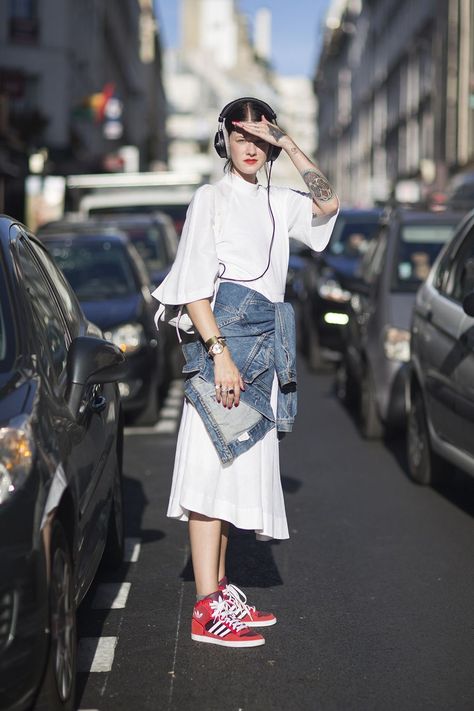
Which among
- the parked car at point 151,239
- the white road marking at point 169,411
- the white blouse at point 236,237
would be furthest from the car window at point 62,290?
the parked car at point 151,239

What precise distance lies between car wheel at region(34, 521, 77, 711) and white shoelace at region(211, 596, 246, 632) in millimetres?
981

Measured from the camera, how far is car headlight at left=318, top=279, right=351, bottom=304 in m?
15.7

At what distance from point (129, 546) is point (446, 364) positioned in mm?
2011

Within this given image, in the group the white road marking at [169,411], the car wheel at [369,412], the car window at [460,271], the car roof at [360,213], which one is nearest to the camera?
the car window at [460,271]

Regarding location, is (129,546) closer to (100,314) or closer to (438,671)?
(438,671)

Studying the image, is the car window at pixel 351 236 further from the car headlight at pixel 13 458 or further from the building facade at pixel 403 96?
the car headlight at pixel 13 458

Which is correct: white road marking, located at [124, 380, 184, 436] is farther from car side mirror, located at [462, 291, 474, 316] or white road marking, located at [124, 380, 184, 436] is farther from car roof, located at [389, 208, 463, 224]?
car side mirror, located at [462, 291, 474, 316]

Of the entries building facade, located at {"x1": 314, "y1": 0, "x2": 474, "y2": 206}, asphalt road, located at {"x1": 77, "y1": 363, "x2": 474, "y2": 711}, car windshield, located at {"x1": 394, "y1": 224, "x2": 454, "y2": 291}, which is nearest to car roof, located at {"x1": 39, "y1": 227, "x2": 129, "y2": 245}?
car windshield, located at {"x1": 394, "y1": 224, "x2": 454, "y2": 291}

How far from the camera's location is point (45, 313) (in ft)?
17.1

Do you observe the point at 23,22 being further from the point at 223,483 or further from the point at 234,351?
the point at 223,483

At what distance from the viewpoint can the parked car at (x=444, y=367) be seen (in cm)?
744

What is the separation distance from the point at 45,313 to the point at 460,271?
12.2 feet

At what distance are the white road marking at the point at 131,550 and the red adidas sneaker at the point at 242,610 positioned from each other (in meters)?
1.37

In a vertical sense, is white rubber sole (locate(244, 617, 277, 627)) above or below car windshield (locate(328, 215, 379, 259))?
below
